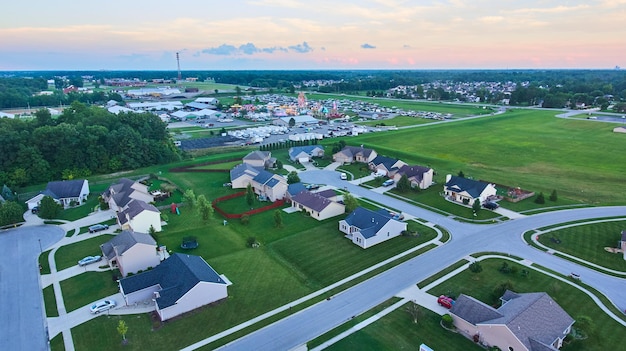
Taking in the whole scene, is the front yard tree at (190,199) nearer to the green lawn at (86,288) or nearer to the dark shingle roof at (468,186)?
the green lawn at (86,288)

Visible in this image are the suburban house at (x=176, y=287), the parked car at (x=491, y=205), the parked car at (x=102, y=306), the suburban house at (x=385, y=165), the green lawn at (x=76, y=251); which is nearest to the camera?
the suburban house at (x=176, y=287)

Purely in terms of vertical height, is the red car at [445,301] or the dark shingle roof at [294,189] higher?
the dark shingle roof at [294,189]

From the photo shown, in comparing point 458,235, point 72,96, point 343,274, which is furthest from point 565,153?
point 72,96

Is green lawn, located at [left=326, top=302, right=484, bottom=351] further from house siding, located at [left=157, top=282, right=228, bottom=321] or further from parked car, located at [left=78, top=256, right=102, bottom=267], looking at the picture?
parked car, located at [left=78, top=256, right=102, bottom=267]

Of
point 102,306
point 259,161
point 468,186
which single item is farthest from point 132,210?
point 468,186

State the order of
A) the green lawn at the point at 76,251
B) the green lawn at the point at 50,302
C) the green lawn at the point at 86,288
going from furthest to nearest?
the green lawn at the point at 76,251 → the green lawn at the point at 86,288 → the green lawn at the point at 50,302

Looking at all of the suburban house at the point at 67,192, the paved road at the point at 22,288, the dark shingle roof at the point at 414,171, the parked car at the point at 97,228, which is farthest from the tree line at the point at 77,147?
the dark shingle roof at the point at 414,171

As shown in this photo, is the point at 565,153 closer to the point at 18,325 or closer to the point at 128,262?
the point at 128,262

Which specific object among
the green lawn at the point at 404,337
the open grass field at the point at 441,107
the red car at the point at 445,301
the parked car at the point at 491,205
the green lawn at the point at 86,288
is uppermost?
the open grass field at the point at 441,107
